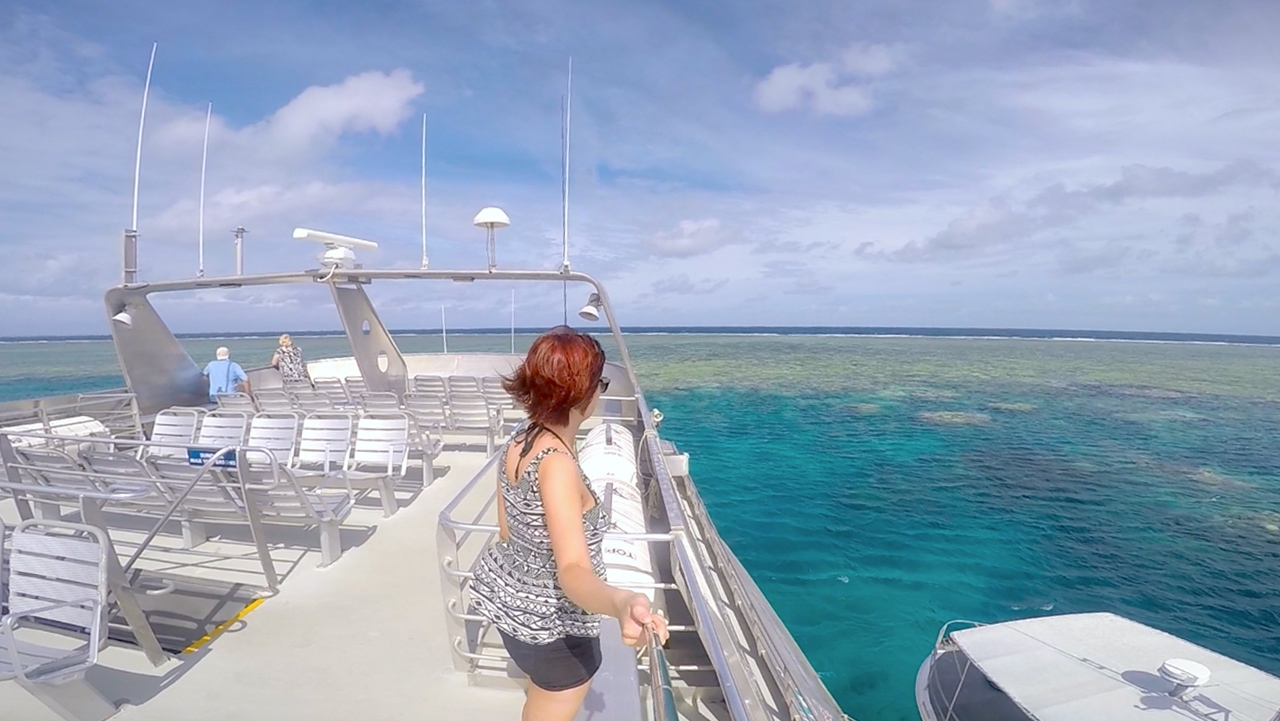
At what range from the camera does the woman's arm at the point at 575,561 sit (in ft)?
4.29

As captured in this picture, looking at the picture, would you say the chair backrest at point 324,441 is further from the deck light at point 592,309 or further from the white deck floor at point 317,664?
the deck light at point 592,309

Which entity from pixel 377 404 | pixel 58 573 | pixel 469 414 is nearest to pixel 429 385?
pixel 469 414

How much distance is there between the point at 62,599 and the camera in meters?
2.67

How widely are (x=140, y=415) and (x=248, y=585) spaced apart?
5.87 metres

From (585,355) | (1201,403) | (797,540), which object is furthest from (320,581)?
(1201,403)

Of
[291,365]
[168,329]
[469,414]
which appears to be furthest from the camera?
[291,365]

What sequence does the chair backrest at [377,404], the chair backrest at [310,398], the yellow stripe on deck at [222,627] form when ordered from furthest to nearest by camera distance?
the chair backrest at [310,398] < the chair backrest at [377,404] < the yellow stripe on deck at [222,627]

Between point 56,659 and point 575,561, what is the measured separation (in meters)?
2.49

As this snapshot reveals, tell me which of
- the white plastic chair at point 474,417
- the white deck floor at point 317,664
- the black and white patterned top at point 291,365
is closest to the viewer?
the white deck floor at point 317,664

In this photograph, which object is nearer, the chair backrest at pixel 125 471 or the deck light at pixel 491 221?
the chair backrest at pixel 125 471

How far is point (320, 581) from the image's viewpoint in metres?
4.45

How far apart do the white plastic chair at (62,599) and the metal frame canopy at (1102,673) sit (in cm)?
735

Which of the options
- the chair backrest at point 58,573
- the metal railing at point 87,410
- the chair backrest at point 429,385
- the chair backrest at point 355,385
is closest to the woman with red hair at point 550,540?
the chair backrest at point 58,573

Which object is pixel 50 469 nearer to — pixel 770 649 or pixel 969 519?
pixel 770 649
